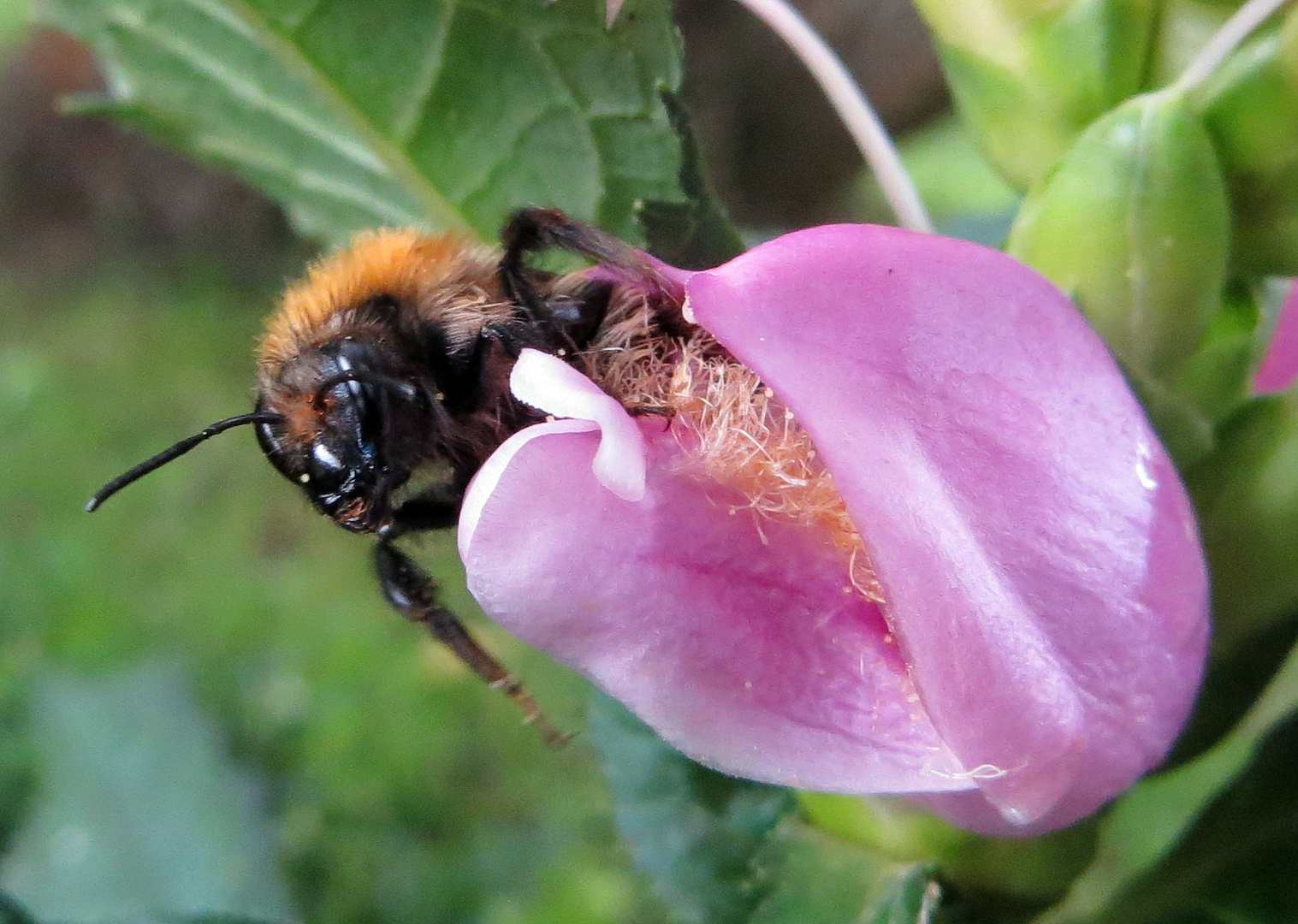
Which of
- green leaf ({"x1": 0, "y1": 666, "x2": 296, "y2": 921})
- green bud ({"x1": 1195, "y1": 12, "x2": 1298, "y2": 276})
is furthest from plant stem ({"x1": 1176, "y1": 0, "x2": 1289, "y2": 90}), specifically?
green leaf ({"x1": 0, "y1": 666, "x2": 296, "y2": 921})

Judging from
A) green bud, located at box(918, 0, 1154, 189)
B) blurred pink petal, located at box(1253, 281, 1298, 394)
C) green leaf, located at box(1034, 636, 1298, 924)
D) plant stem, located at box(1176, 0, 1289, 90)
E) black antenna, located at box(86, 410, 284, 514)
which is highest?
plant stem, located at box(1176, 0, 1289, 90)

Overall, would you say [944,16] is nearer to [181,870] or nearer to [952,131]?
[181,870]

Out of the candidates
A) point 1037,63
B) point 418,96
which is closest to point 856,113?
point 1037,63

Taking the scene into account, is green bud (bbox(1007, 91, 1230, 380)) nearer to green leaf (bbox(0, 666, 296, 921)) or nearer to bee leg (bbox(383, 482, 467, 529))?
bee leg (bbox(383, 482, 467, 529))

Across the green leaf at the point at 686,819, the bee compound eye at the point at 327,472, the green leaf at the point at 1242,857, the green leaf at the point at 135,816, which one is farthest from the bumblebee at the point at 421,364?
the green leaf at the point at 135,816

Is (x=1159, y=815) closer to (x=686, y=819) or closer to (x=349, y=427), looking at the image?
(x=686, y=819)

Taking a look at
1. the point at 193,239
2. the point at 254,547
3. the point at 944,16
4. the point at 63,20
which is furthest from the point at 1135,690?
the point at 193,239
